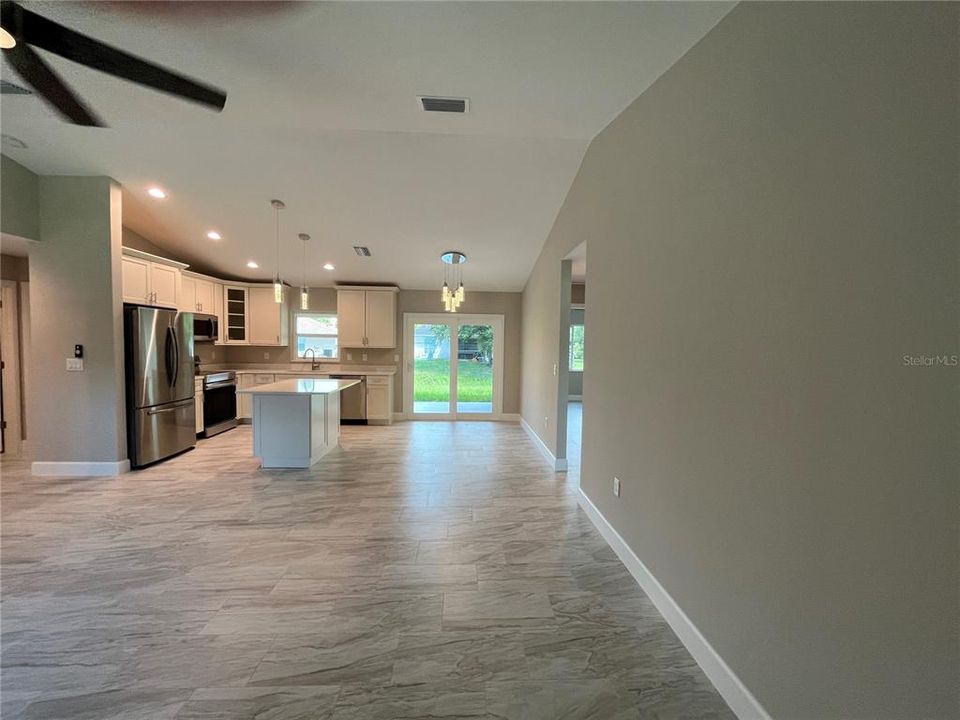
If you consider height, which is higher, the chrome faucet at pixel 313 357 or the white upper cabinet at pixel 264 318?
the white upper cabinet at pixel 264 318

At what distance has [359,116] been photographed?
266cm

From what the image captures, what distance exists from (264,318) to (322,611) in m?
5.91

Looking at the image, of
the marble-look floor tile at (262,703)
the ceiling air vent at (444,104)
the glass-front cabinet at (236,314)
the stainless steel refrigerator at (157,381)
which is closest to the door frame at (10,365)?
the stainless steel refrigerator at (157,381)

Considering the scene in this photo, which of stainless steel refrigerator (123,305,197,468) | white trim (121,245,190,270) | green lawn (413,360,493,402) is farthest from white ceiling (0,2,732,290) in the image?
green lawn (413,360,493,402)

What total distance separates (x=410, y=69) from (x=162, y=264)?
14.7ft

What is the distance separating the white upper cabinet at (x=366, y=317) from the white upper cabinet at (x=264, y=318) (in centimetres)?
102

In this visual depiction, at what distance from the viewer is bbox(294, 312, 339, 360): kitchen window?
721 centimetres

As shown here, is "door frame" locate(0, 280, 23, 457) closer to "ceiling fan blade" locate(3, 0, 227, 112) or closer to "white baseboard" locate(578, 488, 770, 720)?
"ceiling fan blade" locate(3, 0, 227, 112)

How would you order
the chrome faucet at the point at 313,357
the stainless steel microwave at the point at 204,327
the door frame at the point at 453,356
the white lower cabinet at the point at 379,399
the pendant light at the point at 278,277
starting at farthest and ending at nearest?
1. the door frame at the point at 453,356
2. the chrome faucet at the point at 313,357
3. the white lower cabinet at the point at 379,399
4. the stainless steel microwave at the point at 204,327
5. the pendant light at the point at 278,277

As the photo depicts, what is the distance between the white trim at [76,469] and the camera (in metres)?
3.99

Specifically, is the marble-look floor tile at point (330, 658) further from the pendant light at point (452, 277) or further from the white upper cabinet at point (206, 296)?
the white upper cabinet at point (206, 296)

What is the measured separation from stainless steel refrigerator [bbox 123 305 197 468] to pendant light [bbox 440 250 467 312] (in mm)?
3219

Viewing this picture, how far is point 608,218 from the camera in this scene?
2.88m

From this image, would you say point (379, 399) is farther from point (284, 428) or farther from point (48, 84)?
point (48, 84)
